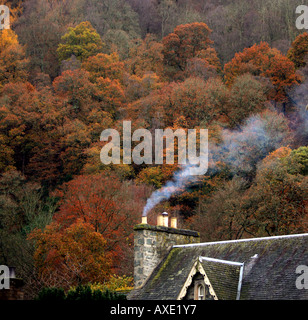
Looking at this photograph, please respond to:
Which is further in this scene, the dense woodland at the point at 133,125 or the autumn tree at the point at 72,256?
the dense woodland at the point at 133,125

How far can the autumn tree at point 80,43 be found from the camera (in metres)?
102

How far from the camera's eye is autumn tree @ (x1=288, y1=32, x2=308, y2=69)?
278 ft

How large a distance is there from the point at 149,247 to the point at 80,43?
85.8 metres

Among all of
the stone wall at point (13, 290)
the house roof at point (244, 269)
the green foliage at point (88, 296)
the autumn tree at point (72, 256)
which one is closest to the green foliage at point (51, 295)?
the green foliage at point (88, 296)

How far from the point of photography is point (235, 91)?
71.5 m

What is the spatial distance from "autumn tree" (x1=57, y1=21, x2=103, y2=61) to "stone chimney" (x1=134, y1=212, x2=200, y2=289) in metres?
81.8

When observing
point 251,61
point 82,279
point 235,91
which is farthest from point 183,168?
point 251,61

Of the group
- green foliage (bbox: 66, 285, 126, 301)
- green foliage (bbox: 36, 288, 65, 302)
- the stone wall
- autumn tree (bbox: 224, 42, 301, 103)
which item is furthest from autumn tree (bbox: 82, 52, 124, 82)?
the stone wall

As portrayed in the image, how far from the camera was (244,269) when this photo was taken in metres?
19.7

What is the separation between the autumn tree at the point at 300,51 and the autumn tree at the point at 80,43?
3204cm

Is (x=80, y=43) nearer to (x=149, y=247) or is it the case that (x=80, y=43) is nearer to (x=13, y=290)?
(x=149, y=247)

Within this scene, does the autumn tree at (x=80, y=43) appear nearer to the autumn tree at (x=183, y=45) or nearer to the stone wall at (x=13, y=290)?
the autumn tree at (x=183, y=45)

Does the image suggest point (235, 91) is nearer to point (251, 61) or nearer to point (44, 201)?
point (251, 61)

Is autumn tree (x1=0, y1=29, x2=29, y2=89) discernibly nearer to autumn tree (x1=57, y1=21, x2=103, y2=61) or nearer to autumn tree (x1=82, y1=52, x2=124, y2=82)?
autumn tree (x1=82, y1=52, x2=124, y2=82)
